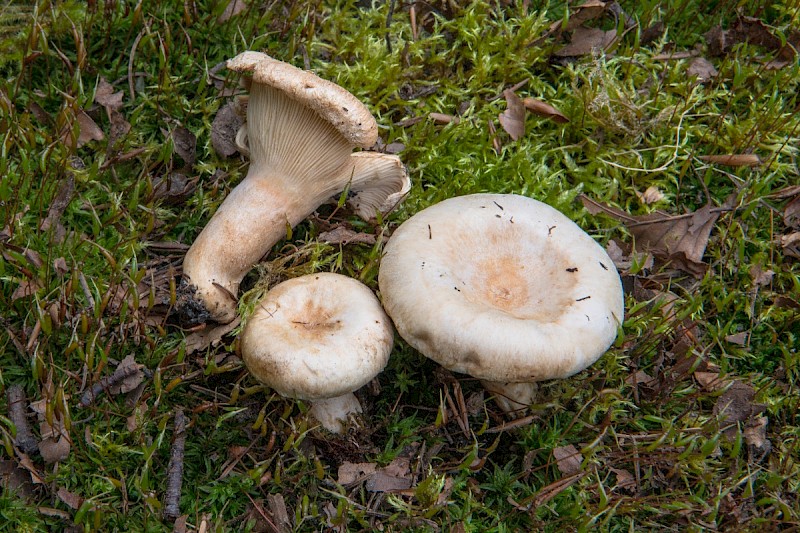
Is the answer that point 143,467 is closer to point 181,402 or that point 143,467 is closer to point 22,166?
point 181,402

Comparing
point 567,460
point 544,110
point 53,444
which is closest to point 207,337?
point 53,444

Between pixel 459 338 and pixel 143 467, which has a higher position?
pixel 459 338

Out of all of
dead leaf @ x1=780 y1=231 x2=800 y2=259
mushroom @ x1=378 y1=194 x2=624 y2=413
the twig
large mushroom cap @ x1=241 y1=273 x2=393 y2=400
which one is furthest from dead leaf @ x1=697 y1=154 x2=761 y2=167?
the twig

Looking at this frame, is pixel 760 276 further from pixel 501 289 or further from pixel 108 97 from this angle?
pixel 108 97

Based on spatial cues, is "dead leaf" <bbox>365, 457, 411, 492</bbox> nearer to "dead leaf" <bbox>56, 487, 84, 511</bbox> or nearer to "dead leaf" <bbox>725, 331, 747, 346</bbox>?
"dead leaf" <bbox>56, 487, 84, 511</bbox>

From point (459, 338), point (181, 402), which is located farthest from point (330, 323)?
point (181, 402)
